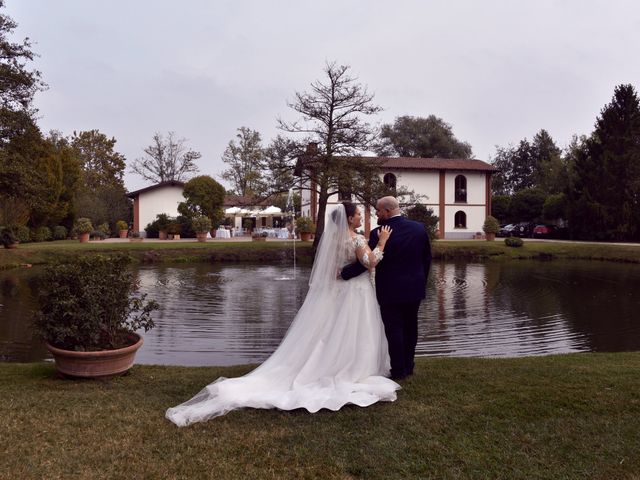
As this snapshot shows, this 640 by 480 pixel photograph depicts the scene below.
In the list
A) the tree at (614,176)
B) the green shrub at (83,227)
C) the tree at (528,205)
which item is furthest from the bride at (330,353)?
the tree at (528,205)

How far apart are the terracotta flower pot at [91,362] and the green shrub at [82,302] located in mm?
111

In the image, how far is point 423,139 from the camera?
5266cm

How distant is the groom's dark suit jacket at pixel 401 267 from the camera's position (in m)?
4.62

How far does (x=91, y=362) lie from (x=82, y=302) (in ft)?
1.85

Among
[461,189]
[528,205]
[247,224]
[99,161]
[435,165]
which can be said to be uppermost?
[99,161]

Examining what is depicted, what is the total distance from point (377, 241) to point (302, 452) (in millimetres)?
2121

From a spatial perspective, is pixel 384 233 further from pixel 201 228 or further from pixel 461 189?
pixel 461 189

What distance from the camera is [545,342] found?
8039 mm

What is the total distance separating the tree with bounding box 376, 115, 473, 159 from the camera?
173 ft

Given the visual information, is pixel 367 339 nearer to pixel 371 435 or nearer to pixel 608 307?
pixel 371 435

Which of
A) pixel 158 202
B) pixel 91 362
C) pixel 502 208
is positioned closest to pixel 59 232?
pixel 158 202

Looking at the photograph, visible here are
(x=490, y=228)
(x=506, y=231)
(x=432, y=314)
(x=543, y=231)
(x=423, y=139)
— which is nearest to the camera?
(x=432, y=314)

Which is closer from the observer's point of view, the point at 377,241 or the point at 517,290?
the point at 377,241

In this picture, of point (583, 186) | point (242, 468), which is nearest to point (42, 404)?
point (242, 468)
